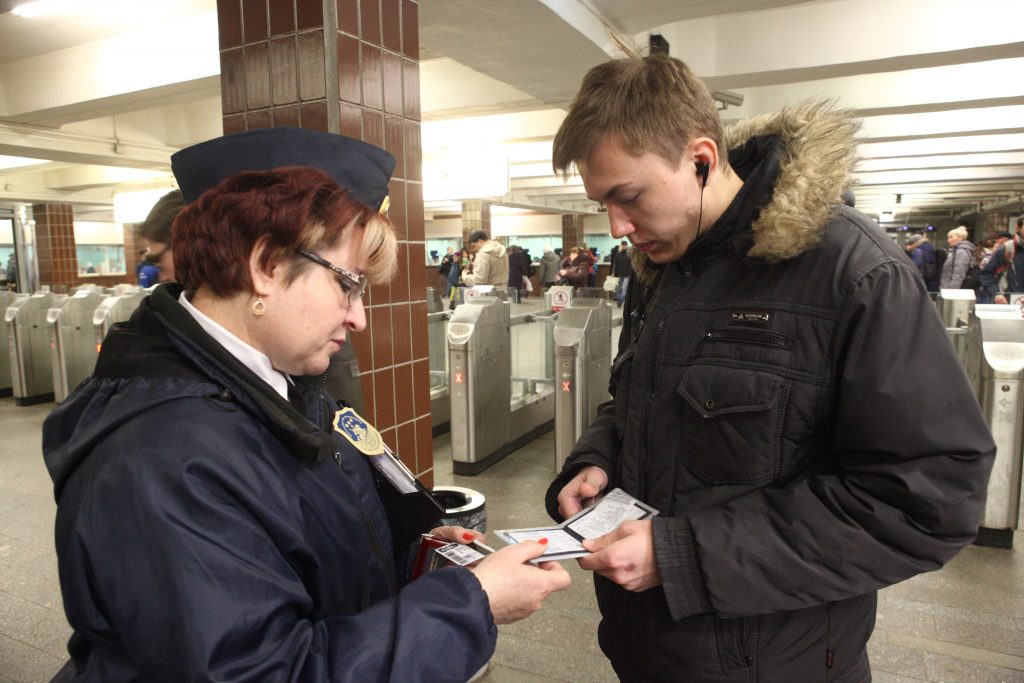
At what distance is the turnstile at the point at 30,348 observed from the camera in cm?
708

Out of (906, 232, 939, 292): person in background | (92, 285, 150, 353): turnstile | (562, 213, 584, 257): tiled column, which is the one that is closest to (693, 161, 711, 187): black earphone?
(92, 285, 150, 353): turnstile

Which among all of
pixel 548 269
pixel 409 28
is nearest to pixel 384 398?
pixel 409 28

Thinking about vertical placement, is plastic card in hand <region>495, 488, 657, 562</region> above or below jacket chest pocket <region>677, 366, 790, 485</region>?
below

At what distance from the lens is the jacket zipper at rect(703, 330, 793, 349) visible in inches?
43.4

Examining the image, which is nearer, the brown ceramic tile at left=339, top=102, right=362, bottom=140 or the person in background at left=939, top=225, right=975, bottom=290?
the brown ceramic tile at left=339, top=102, right=362, bottom=140

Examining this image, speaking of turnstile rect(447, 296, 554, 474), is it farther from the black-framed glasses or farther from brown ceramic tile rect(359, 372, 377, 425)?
the black-framed glasses

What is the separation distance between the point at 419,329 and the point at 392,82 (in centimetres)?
99

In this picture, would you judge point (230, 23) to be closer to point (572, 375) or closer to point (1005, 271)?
point (572, 375)

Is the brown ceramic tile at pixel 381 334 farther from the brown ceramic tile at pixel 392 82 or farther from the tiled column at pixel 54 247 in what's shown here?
the tiled column at pixel 54 247

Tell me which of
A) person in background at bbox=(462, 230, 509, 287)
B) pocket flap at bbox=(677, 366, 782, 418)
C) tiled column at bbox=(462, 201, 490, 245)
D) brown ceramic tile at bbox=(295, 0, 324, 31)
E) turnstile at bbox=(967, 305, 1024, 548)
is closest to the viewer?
pocket flap at bbox=(677, 366, 782, 418)

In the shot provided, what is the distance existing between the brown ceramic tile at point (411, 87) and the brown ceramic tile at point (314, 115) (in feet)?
1.32

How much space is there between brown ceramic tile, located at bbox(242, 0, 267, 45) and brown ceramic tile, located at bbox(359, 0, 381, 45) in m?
0.37

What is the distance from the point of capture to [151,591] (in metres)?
0.79

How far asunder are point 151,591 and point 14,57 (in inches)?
286
